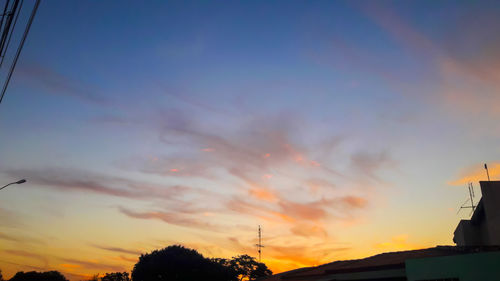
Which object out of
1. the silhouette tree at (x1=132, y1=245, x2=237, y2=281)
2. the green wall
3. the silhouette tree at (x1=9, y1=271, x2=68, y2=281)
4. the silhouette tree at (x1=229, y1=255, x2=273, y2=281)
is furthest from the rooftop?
the silhouette tree at (x1=9, y1=271, x2=68, y2=281)

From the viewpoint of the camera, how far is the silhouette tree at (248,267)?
8944 cm

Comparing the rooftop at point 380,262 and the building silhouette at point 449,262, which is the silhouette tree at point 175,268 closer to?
the building silhouette at point 449,262

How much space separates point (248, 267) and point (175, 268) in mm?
29645

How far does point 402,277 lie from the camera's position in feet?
90.9

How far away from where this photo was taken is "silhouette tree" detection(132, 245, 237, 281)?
2534 inches

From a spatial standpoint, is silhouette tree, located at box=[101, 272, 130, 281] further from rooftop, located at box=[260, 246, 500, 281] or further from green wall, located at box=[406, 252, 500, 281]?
green wall, located at box=[406, 252, 500, 281]


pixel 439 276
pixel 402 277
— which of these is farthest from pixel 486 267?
pixel 402 277

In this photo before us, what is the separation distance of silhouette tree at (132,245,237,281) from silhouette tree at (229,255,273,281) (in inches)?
895

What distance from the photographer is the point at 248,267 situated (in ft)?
298

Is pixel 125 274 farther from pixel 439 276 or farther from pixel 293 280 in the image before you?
pixel 439 276

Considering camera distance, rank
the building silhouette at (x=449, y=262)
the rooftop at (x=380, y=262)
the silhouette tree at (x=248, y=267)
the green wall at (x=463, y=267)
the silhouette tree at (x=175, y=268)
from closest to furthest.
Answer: the green wall at (x=463, y=267) → the building silhouette at (x=449, y=262) → the rooftop at (x=380, y=262) → the silhouette tree at (x=175, y=268) → the silhouette tree at (x=248, y=267)

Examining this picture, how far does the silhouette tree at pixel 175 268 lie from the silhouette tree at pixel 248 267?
74.6 ft

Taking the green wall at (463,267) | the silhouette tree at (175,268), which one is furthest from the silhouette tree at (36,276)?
the green wall at (463,267)

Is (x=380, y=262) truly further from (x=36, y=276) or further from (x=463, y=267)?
(x=36, y=276)
